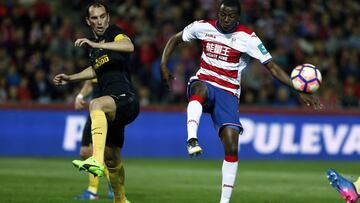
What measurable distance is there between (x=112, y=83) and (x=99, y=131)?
34.7 inches

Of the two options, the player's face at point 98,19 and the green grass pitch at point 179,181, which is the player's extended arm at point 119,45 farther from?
the green grass pitch at point 179,181

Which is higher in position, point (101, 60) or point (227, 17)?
point (227, 17)

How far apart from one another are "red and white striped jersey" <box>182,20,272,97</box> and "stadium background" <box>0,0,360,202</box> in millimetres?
5494

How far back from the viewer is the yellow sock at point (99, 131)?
9791mm

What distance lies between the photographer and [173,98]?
73.2 ft

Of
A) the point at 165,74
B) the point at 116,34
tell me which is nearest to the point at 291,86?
the point at 165,74

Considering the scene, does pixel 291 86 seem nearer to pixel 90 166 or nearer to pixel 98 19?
pixel 98 19

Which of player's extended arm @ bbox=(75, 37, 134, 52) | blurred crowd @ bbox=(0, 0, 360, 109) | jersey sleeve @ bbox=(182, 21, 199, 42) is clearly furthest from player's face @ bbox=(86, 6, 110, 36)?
blurred crowd @ bbox=(0, 0, 360, 109)

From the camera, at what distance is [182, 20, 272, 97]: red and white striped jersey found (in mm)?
10906

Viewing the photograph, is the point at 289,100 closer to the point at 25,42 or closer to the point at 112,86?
the point at 25,42

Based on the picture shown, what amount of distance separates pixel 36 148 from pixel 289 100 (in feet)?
21.6

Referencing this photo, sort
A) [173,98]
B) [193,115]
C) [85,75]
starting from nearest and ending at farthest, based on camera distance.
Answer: [193,115]
[85,75]
[173,98]

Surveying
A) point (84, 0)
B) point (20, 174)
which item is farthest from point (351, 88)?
point (20, 174)

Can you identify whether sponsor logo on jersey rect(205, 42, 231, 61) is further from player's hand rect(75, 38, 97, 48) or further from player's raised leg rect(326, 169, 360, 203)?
player's raised leg rect(326, 169, 360, 203)
